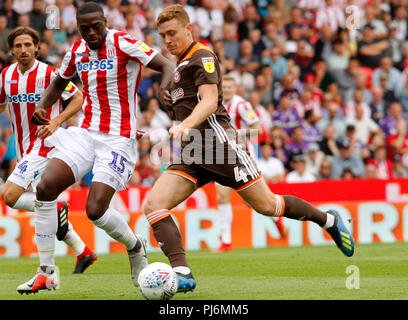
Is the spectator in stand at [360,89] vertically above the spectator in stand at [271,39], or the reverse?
the spectator in stand at [271,39]

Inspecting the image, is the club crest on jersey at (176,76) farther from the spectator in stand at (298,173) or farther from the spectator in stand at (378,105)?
the spectator in stand at (378,105)

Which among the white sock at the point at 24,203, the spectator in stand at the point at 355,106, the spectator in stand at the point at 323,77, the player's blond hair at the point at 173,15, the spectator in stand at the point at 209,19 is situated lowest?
the white sock at the point at 24,203

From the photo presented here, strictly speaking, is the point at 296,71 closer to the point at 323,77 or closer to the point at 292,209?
the point at 323,77

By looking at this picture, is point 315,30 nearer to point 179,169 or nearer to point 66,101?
point 66,101

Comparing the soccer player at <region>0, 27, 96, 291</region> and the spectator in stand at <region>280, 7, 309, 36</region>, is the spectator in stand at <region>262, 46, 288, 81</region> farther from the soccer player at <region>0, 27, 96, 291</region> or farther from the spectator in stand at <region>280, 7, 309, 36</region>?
the soccer player at <region>0, 27, 96, 291</region>

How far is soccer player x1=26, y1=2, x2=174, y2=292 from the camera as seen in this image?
6680 millimetres

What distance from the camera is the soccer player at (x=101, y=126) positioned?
6680mm

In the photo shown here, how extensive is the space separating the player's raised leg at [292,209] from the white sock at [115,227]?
3.60 ft

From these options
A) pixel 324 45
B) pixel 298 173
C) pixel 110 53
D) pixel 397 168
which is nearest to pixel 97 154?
pixel 110 53

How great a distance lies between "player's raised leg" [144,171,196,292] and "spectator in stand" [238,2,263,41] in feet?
38.1

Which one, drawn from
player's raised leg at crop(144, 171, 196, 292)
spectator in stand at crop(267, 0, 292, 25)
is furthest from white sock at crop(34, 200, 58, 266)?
spectator in stand at crop(267, 0, 292, 25)

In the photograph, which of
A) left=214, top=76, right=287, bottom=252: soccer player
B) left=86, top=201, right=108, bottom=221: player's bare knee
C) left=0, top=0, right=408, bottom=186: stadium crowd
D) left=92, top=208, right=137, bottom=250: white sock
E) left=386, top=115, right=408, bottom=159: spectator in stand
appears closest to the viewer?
left=86, top=201, right=108, bottom=221: player's bare knee

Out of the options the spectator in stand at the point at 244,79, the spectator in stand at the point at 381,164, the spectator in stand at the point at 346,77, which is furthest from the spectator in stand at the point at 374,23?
the spectator in stand at the point at 381,164

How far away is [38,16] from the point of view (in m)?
15.4
